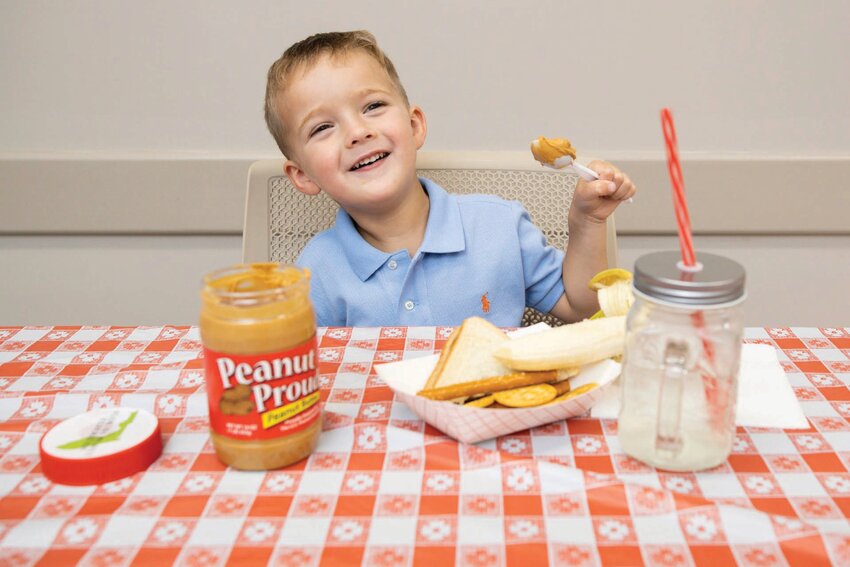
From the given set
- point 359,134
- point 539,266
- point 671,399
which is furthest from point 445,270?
point 671,399

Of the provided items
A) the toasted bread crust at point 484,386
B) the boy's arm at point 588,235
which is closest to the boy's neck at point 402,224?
the boy's arm at point 588,235

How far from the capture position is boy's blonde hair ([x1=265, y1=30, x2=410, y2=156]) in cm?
119

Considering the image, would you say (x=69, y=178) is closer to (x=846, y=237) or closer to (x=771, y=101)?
(x=771, y=101)

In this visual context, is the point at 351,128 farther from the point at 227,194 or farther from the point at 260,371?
the point at 227,194

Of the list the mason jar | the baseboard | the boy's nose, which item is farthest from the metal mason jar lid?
the baseboard

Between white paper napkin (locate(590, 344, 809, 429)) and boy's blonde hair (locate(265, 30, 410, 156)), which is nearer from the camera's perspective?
white paper napkin (locate(590, 344, 809, 429))

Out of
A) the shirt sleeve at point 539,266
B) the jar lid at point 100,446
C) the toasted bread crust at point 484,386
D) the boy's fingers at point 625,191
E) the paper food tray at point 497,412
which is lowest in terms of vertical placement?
the shirt sleeve at point 539,266

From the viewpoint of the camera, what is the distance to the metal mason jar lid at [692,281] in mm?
575

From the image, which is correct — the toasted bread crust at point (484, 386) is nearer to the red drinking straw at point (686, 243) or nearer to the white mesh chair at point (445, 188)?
the red drinking straw at point (686, 243)

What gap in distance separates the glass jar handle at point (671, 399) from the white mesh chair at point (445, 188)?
72 cm

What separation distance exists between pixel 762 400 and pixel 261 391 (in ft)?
1.65

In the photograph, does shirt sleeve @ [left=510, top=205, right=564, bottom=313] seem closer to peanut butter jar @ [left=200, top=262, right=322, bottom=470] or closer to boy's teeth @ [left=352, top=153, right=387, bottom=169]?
boy's teeth @ [left=352, top=153, right=387, bottom=169]

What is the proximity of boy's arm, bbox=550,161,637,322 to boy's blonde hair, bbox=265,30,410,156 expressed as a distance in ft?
1.20

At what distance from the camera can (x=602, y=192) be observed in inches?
40.8
